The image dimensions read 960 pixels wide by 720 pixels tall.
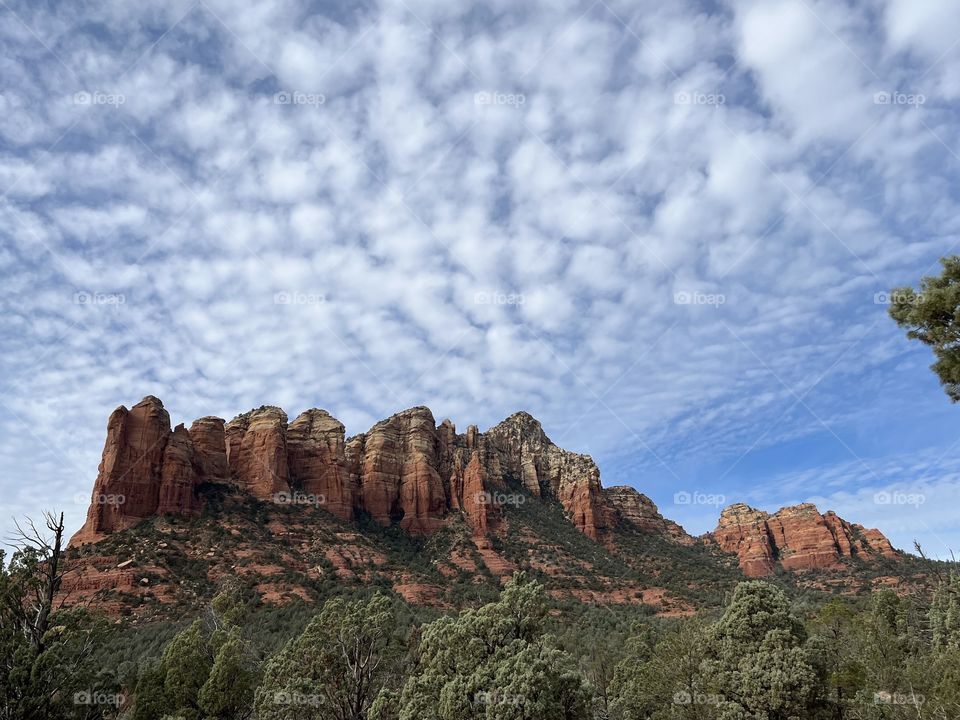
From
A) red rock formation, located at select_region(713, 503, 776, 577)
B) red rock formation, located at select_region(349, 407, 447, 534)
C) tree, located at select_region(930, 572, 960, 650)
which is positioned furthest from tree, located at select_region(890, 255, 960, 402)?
red rock formation, located at select_region(713, 503, 776, 577)

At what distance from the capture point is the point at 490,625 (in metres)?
21.8

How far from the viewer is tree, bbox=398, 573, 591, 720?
1902cm

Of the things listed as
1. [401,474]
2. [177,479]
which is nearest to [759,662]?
[177,479]

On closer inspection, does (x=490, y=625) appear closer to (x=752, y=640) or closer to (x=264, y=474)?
(x=752, y=640)

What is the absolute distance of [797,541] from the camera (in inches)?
5005

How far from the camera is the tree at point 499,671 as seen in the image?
62.4ft

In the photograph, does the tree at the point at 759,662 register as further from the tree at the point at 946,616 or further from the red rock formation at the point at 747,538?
the red rock formation at the point at 747,538

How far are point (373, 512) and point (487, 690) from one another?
90837mm

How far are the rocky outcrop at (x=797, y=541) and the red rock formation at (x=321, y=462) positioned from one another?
82298mm

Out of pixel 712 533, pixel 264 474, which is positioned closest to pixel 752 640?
pixel 264 474

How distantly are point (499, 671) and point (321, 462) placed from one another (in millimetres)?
91418

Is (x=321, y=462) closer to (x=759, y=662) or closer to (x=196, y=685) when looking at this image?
(x=196, y=685)

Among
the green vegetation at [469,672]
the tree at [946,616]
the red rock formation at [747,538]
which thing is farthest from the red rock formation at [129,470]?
the red rock formation at [747,538]

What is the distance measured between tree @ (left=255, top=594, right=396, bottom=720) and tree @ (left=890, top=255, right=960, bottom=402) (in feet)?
82.3
